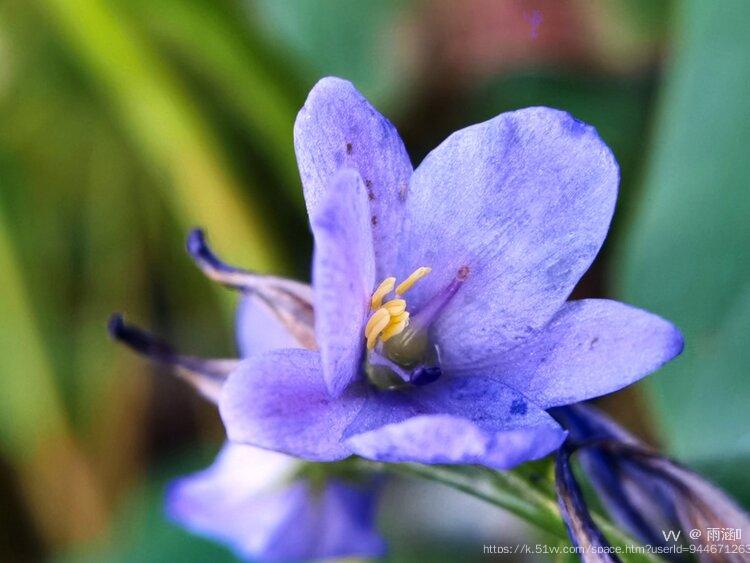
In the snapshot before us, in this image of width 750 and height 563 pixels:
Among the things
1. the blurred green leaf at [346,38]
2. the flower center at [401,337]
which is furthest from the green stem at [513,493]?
the blurred green leaf at [346,38]

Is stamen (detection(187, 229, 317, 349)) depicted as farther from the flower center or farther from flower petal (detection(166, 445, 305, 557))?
flower petal (detection(166, 445, 305, 557))

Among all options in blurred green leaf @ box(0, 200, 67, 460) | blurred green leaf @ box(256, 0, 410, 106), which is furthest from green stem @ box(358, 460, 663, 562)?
blurred green leaf @ box(0, 200, 67, 460)

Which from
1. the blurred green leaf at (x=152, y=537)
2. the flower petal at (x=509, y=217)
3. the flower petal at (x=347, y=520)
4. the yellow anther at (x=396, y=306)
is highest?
the flower petal at (x=509, y=217)

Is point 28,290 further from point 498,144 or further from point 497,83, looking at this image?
point 498,144

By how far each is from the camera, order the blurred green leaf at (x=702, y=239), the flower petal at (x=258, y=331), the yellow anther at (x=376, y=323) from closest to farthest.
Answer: the yellow anther at (x=376, y=323)
the flower petal at (x=258, y=331)
the blurred green leaf at (x=702, y=239)

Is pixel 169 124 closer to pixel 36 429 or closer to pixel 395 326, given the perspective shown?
pixel 36 429

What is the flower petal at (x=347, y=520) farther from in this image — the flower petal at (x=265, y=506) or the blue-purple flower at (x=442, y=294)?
the blue-purple flower at (x=442, y=294)

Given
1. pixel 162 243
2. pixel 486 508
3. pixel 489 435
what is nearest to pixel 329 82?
pixel 489 435

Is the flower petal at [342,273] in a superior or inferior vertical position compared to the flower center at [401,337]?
superior
